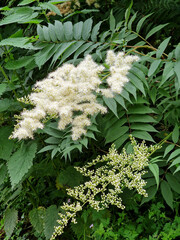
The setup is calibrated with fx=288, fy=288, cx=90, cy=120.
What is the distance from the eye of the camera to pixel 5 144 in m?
2.21

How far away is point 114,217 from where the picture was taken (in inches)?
91.8

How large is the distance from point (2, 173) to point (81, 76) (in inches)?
50.9

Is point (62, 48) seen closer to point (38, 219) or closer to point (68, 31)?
point (68, 31)

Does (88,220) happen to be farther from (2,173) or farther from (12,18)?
(12,18)

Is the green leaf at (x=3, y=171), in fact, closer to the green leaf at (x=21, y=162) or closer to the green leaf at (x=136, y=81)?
the green leaf at (x=21, y=162)

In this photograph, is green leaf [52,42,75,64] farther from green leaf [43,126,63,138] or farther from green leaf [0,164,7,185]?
green leaf [0,164,7,185]

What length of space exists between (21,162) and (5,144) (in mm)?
334

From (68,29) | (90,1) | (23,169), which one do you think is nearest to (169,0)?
(90,1)

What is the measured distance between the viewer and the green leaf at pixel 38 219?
2.37m

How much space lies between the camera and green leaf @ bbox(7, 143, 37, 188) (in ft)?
6.11

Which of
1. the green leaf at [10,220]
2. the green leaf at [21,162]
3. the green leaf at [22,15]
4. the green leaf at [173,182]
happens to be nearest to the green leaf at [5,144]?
the green leaf at [21,162]

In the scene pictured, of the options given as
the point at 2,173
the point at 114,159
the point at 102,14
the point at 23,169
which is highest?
the point at 102,14

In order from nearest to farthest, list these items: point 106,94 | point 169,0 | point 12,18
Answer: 1. point 106,94
2. point 12,18
3. point 169,0

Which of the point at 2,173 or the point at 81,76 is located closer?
the point at 81,76
